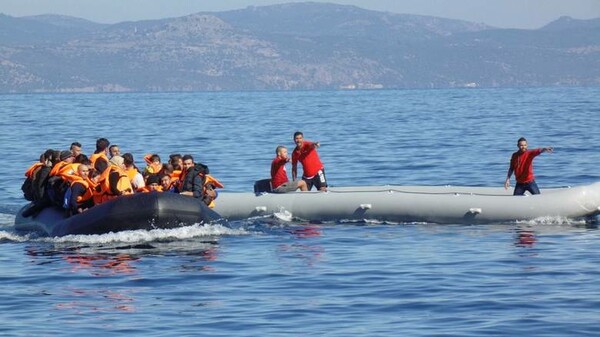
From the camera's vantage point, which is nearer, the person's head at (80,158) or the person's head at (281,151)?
the person's head at (80,158)

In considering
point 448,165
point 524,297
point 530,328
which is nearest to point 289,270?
point 524,297

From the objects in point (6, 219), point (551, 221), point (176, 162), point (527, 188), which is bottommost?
point (6, 219)

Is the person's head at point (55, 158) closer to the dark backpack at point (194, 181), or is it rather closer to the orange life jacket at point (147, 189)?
the orange life jacket at point (147, 189)

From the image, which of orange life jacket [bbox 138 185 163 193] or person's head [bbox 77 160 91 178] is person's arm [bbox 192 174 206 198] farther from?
person's head [bbox 77 160 91 178]

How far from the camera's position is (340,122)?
76812 mm

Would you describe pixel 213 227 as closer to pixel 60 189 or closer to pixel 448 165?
pixel 60 189

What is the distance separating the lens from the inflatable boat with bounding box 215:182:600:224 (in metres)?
21.9

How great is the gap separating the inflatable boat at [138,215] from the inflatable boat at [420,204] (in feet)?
9.61

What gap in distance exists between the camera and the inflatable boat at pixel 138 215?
20.0 meters

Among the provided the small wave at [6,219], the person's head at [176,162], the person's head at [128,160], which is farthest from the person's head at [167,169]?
the small wave at [6,219]

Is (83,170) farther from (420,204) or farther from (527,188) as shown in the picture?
(527,188)

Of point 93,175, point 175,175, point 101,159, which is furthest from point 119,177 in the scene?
point 175,175

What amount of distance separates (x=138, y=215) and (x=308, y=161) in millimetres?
4701

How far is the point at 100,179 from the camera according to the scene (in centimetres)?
2045
